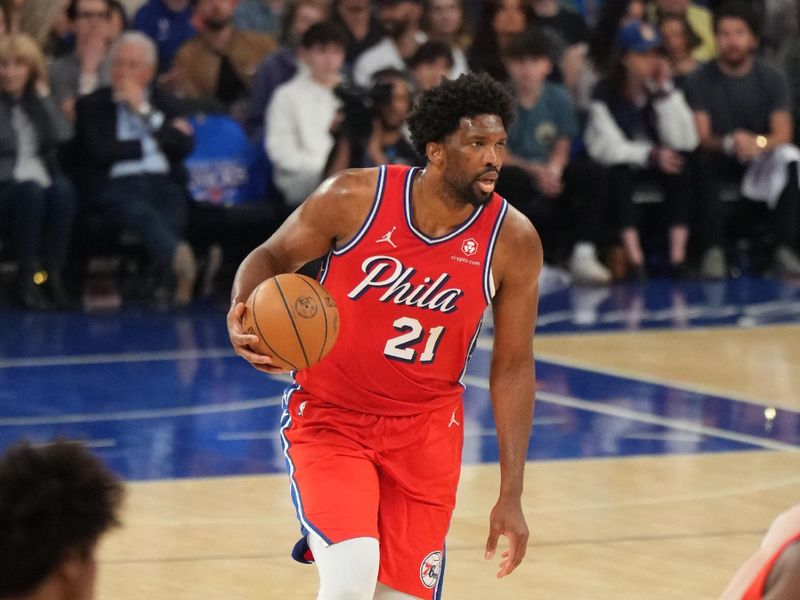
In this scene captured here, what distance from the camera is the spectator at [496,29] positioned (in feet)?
43.6

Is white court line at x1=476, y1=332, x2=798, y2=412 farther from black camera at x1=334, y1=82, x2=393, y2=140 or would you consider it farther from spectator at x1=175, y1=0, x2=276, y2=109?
spectator at x1=175, y1=0, x2=276, y2=109

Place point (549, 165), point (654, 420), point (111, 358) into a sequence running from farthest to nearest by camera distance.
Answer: point (549, 165), point (111, 358), point (654, 420)

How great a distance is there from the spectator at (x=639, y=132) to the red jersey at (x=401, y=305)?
27.5 feet

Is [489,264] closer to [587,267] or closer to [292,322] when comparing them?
[292,322]

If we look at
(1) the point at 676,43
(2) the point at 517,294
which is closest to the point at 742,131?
(1) the point at 676,43

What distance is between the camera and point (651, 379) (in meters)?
9.87

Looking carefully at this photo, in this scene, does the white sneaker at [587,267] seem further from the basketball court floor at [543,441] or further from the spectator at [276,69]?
the spectator at [276,69]

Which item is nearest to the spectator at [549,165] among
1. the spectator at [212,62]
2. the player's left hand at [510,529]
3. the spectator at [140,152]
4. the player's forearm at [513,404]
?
the spectator at [212,62]

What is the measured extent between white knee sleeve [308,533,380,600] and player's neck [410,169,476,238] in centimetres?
91

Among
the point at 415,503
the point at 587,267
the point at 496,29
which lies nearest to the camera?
the point at 415,503

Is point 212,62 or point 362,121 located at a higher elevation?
point 212,62

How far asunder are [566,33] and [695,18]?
4.36 feet

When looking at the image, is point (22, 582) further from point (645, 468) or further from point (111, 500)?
point (645, 468)

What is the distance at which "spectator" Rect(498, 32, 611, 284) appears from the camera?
12.8 metres
